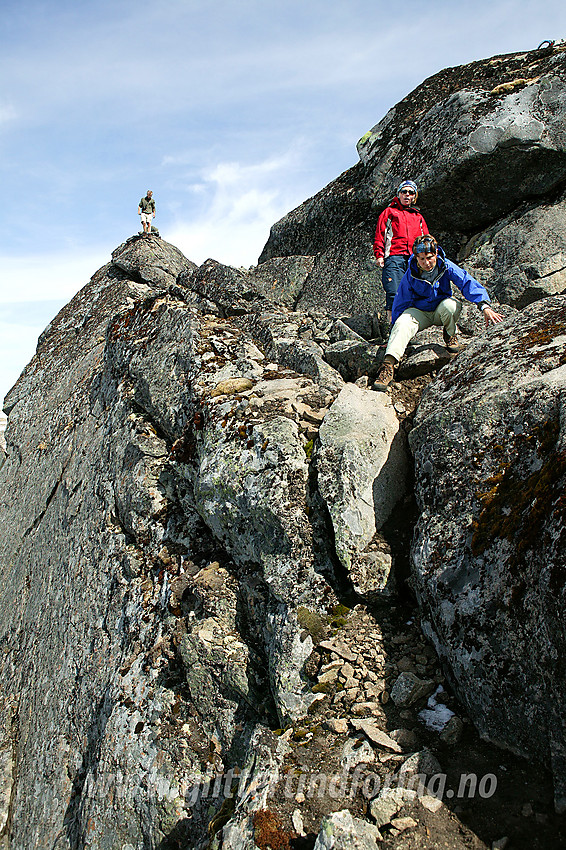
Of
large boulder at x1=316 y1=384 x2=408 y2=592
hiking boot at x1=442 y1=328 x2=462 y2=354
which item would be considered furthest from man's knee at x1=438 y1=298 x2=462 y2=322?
large boulder at x1=316 y1=384 x2=408 y2=592

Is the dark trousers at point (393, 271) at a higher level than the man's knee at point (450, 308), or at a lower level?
higher

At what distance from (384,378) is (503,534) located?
449 cm

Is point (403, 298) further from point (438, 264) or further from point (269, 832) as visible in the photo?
point (269, 832)

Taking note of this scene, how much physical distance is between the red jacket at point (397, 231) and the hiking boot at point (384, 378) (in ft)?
12.6

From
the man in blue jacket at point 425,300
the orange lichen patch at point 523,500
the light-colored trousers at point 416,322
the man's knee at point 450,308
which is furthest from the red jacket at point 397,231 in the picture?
the orange lichen patch at point 523,500

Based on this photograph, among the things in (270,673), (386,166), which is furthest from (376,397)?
(386,166)

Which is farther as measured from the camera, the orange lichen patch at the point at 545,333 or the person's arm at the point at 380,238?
the person's arm at the point at 380,238

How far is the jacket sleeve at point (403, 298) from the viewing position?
33.5 feet

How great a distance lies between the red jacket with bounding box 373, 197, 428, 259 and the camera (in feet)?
39.9

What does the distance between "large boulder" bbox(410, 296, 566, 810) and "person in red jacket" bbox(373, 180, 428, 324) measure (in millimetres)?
5088

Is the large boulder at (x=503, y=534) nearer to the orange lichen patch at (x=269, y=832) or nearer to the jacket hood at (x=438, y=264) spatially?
the orange lichen patch at (x=269, y=832)

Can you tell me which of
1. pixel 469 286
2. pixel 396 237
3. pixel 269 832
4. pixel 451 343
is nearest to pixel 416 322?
pixel 451 343

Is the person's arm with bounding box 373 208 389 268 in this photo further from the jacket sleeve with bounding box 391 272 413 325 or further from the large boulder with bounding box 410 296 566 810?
the large boulder with bounding box 410 296 566 810

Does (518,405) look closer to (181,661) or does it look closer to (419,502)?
(419,502)
